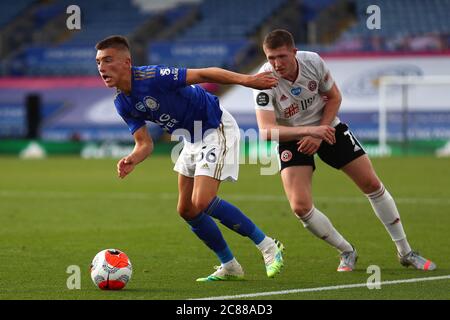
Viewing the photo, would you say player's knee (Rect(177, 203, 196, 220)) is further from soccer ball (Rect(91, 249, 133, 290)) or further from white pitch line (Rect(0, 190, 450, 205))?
white pitch line (Rect(0, 190, 450, 205))

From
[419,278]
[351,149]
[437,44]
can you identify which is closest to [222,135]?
[351,149]

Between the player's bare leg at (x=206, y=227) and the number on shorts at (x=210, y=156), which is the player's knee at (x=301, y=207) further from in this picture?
the number on shorts at (x=210, y=156)

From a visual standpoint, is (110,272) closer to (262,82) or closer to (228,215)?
(228,215)

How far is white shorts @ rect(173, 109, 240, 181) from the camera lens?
8.75 m

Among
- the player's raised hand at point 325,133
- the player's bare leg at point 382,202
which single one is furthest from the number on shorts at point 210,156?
the player's bare leg at point 382,202

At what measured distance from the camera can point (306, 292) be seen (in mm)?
7902

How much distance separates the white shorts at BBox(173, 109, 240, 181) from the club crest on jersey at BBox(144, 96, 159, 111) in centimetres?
53

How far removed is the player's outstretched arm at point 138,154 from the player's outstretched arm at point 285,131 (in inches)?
40.5

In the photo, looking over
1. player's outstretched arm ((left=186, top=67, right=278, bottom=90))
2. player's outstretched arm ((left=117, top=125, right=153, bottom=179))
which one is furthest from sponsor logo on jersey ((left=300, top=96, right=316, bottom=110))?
player's outstretched arm ((left=117, top=125, right=153, bottom=179))

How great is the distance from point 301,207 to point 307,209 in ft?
0.24

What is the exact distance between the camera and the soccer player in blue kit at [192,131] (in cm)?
851

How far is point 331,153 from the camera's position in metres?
9.45

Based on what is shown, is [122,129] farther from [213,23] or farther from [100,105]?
[213,23]
